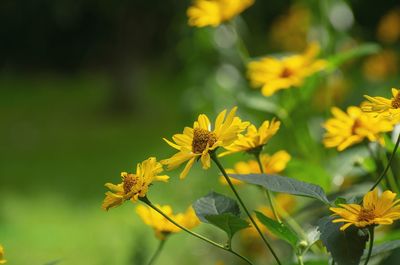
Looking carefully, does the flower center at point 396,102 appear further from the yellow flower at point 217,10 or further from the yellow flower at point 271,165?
the yellow flower at point 217,10

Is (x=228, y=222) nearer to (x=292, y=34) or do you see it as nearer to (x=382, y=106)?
(x=382, y=106)

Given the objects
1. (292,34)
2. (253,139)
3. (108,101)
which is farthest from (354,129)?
(108,101)

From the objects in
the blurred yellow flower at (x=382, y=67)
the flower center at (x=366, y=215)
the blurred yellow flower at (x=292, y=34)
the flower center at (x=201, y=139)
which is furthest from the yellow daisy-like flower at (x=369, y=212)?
the blurred yellow flower at (x=292, y=34)

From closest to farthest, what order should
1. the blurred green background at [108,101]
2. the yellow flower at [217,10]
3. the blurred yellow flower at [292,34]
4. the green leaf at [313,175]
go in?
the green leaf at [313,175], the yellow flower at [217,10], the blurred green background at [108,101], the blurred yellow flower at [292,34]

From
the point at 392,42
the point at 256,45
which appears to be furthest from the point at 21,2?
the point at 392,42

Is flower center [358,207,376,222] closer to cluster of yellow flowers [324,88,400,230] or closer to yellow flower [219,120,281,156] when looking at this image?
cluster of yellow flowers [324,88,400,230]
